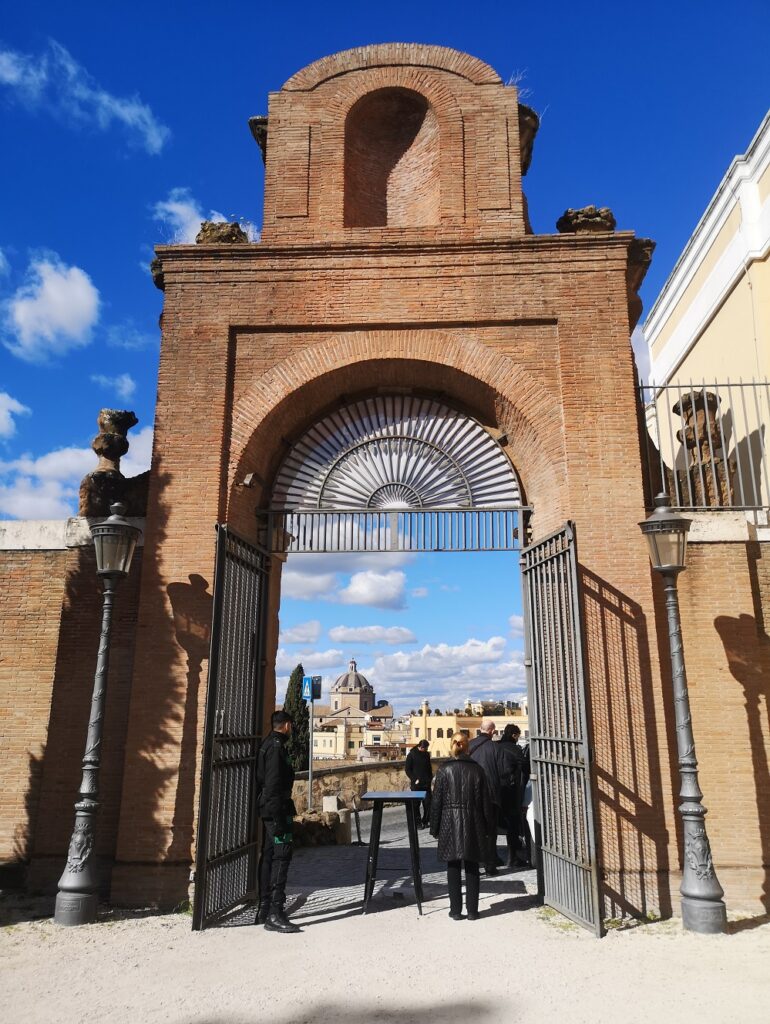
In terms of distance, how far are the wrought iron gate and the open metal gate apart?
7.96ft

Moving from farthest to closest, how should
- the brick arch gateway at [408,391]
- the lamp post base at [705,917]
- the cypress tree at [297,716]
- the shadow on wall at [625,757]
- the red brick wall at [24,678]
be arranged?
the cypress tree at [297,716], the red brick wall at [24,678], the brick arch gateway at [408,391], the shadow on wall at [625,757], the lamp post base at [705,917]

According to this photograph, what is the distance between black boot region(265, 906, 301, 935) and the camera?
5.82m

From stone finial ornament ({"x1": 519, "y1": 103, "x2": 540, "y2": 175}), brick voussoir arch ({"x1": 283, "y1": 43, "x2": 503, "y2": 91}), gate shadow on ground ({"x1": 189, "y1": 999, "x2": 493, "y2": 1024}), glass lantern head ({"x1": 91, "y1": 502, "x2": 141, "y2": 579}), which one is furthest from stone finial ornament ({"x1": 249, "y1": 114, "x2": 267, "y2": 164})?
gate shadow on ground ({"x1": 189, "y1": 999, "x2": 493, "y2": 1024})

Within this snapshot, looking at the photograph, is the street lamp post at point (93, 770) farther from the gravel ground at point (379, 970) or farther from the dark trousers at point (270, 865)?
the dark trousers at point (270, 865)

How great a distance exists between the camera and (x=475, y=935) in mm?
5656

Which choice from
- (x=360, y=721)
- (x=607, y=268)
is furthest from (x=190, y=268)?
(x=360, y=721)

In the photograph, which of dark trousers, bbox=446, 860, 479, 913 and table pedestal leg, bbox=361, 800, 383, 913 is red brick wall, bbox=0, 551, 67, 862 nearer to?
table pedestal leg, bbox=361, 800, 383, 913

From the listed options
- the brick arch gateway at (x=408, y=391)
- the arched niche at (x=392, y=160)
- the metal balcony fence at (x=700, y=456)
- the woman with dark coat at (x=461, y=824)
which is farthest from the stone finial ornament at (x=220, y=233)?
the woman with dark coat at (x=461, y=824)

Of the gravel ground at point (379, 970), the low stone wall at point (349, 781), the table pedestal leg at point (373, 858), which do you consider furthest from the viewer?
the low stone wall at point (349, 781)

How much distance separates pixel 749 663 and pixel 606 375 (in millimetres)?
2827

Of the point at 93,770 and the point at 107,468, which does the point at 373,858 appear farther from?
the point at 107,468

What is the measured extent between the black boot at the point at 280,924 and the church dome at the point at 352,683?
9874 centimetres

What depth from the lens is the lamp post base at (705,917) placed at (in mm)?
5688

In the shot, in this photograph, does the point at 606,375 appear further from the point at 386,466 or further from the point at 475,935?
the point at 475,935
